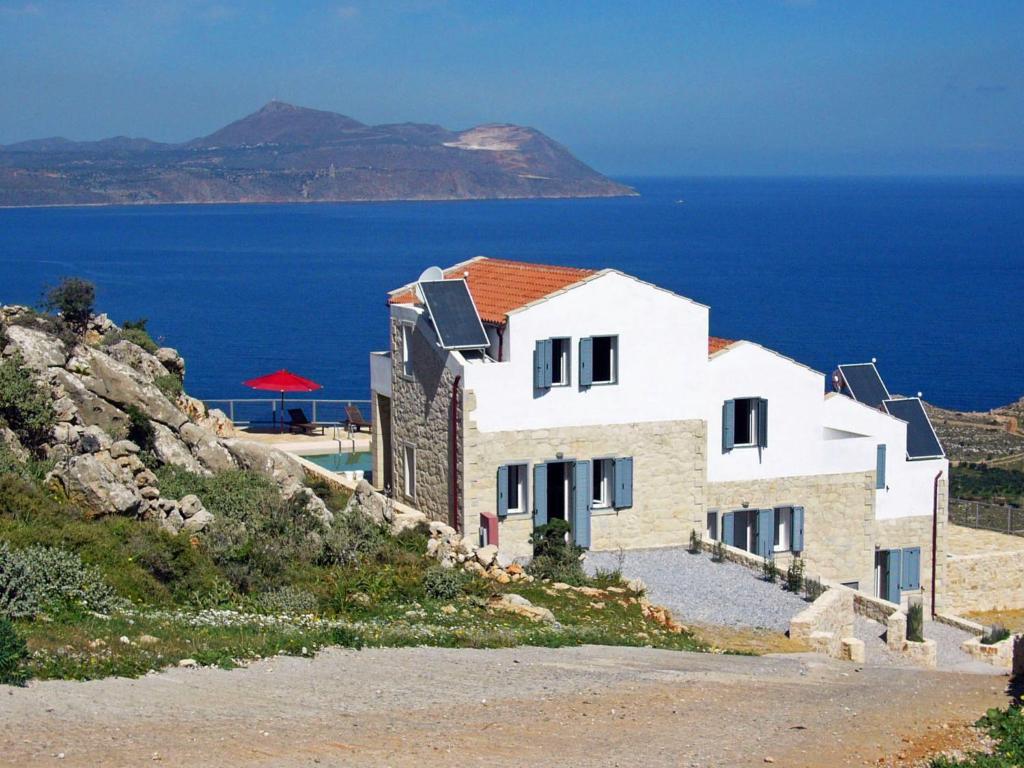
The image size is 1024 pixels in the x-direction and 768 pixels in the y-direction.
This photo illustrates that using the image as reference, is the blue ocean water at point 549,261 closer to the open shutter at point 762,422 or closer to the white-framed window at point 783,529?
the white-framed window at point 783,529

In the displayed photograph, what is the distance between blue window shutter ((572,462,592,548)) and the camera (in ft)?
88.6

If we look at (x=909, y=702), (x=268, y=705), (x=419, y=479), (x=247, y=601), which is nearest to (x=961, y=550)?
(x=419, y=479)

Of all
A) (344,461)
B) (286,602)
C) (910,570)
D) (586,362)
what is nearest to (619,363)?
(586,362)

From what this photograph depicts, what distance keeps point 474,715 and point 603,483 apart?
45.3ft

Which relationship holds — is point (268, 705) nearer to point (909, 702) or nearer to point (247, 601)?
point (247, 601)

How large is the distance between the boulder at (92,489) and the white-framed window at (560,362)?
9.03 metres

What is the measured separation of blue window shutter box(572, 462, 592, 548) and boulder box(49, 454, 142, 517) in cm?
912

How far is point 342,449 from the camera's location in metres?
34.6

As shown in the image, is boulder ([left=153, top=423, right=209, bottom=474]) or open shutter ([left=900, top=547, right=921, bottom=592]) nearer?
boulder ([left=153, top=423, right=209, bottom=474])

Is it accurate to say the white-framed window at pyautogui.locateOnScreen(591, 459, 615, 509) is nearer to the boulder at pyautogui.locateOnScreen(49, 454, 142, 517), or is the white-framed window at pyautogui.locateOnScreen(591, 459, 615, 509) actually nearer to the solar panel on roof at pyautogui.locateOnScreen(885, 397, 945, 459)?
the solar panel on roof at pyautogui.locateOnScreen(885, 397, 945, 459)

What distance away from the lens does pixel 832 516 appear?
1156 inches

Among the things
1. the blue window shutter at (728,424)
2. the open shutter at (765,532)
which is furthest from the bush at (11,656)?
the open shutter at (765,532)

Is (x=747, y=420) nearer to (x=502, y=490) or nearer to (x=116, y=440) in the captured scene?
(x=502, y=490)

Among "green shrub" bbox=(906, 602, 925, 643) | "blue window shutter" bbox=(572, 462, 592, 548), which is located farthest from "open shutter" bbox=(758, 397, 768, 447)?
"green shrub" bbox=(906, 602, 925, 643)
